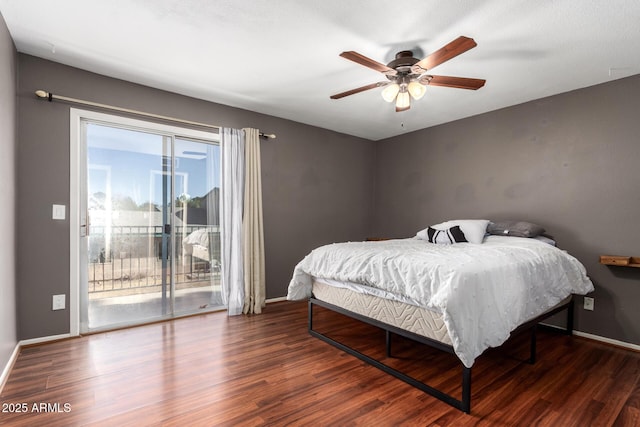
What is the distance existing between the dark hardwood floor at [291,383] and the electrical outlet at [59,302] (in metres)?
0.31

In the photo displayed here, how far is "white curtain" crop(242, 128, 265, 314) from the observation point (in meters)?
3.71

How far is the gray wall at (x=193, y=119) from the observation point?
2656 mm

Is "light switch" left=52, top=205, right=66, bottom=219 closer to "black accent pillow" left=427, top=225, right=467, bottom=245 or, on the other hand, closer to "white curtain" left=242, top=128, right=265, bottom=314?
"white curtain" left=242, top=128, right=265, bottom=314

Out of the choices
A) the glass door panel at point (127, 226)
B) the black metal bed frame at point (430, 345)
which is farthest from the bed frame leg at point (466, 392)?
the glass door panel at point (127, 226)

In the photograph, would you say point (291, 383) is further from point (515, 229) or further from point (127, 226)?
point (515, 229)

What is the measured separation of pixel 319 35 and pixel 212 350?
2650mm

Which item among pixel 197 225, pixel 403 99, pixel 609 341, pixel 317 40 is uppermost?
pixel 317 40

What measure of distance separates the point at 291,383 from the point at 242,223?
2.05 metres

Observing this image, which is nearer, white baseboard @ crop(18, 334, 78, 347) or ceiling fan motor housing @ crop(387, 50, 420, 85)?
ceiling fan motor housing @ crop(387, 50, 420, 85)

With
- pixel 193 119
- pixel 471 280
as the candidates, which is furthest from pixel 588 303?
pixel 193 119

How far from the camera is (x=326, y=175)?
15.5 feet

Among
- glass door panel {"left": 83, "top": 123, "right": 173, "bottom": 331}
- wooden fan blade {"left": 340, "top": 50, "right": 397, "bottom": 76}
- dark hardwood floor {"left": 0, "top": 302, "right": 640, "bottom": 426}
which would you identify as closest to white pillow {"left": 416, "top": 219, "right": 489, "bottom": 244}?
dark hardwood floor {"left": 0, "top": 302, "right": 640, "bottom": 426}

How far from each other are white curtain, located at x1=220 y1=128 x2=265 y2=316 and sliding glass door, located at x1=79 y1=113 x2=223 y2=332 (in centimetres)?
22

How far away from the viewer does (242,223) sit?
3.73 m
